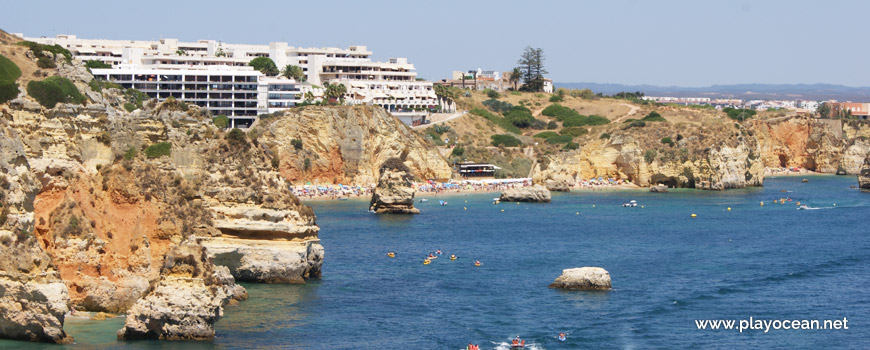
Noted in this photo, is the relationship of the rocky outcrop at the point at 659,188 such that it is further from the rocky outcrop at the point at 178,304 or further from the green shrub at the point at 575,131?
the rocky outcrop at the point at 178,304

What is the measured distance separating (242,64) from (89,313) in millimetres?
A: 124195

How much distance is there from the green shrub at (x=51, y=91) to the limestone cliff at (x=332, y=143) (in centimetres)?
8036

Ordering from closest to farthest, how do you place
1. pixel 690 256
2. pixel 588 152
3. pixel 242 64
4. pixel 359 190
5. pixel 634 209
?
pixel 690 256 → pixel 634 209 → pixel 359 190 → pixel 588 152 → pixel 242 64

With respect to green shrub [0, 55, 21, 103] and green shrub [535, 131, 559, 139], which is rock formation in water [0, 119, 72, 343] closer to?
green shrub [0, 55, 21, 103]

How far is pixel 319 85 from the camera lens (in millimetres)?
171375

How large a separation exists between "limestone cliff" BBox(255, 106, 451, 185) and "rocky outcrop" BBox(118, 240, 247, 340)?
8709 centimetres

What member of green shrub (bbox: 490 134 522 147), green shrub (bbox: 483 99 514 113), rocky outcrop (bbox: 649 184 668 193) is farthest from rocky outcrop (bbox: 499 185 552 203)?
green shrub (bbox: 483 99 514 113)

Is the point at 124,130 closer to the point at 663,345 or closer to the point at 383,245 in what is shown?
the point at 663,345

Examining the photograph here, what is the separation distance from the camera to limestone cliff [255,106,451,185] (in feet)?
420

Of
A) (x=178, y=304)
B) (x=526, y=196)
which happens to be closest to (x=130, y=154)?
(x=178, y=304)

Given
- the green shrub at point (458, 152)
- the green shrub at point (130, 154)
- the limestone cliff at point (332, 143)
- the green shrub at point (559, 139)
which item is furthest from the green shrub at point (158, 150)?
the green shrub at point (559, 139)

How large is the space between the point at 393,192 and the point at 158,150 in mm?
51654

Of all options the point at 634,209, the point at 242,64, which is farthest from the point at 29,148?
the point at 242,64

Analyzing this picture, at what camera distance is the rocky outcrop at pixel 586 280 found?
5775 centimetres
